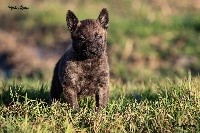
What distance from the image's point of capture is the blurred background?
48.6ft

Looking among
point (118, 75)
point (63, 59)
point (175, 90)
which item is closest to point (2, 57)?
point (118, 75)

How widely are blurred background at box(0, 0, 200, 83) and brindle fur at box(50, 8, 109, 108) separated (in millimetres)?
5828

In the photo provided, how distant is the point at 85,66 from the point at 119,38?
891 centimetres

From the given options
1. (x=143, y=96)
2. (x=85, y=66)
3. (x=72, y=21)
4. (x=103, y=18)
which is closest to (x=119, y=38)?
(x=143, y=96)

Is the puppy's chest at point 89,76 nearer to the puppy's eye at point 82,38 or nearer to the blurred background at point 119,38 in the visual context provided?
the puppy's eye at point 82,38

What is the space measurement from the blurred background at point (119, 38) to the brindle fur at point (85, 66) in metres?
5.83

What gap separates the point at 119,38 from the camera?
16203 millimetres

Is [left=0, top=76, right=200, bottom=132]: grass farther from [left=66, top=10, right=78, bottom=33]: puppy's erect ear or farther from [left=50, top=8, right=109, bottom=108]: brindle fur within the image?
[left=66, top=10, right=78, bottom=33]: puppy's erect ear

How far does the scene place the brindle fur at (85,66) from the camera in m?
A: 7.20

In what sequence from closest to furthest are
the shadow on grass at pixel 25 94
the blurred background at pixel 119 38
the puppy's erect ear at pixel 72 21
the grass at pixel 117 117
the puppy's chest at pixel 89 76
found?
the grass at pixel 117 117 < the puppy's chest at pixel 89 76 < the puppy's erect ear at pixel 72 21 < the shadow on grass at pixel 25 94 < the blurred background at pixel 119 38

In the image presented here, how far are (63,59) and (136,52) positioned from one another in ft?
26.6

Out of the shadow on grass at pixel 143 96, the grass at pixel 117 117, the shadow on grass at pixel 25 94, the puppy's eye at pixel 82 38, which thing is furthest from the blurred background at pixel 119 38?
the grass at pixel 117 117

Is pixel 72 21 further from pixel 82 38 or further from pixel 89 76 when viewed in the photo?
pixel 89 76

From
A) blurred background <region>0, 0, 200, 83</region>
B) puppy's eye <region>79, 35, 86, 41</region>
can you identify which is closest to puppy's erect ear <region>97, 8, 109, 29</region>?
puppy's eye <region>79, 35, 86, 41</region>
